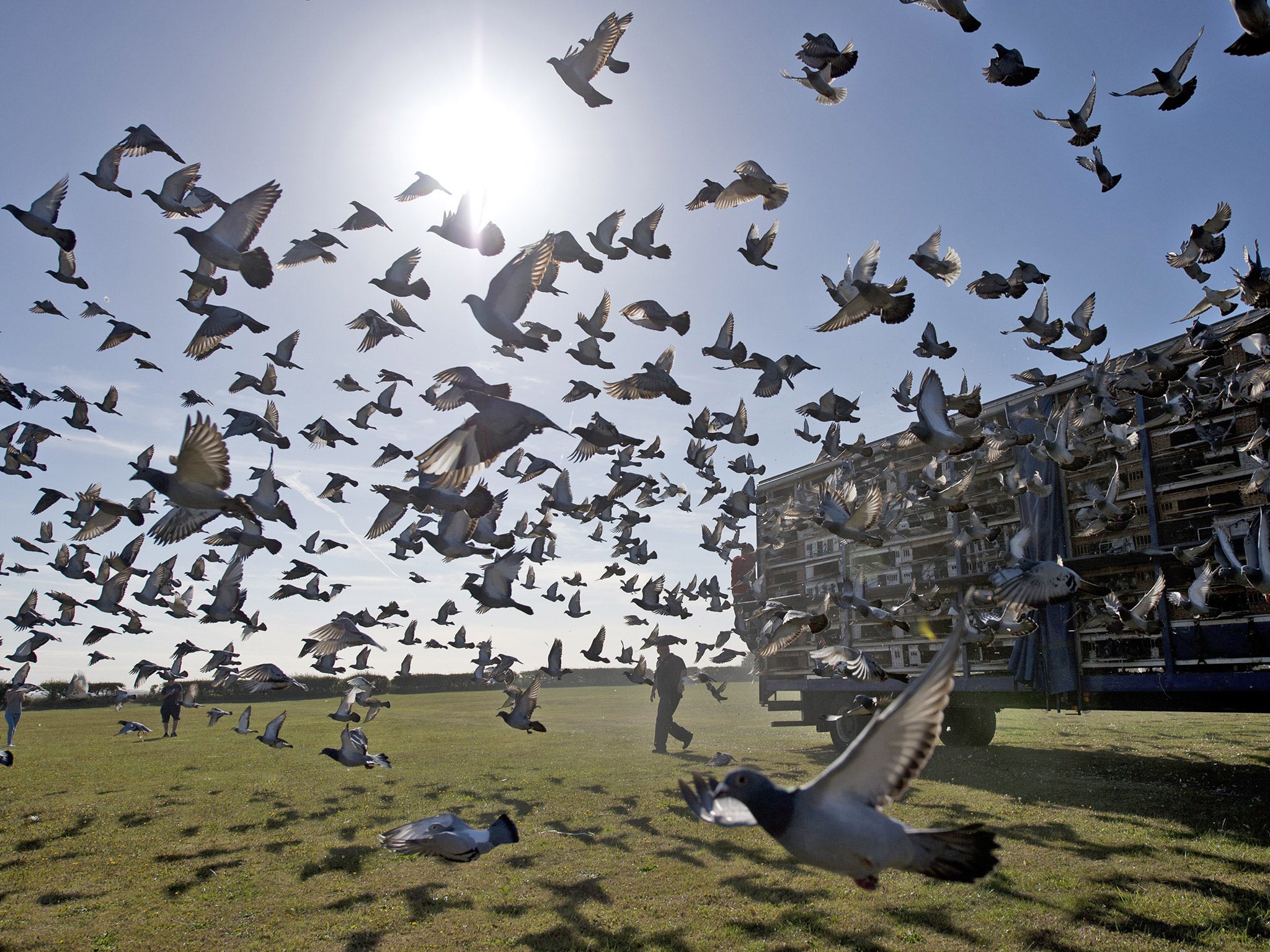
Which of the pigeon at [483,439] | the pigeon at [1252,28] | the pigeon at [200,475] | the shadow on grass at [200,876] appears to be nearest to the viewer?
the pigeon at [1252,28]

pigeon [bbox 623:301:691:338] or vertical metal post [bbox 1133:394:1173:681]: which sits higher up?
pigeon [bbox 623:301:691:338]

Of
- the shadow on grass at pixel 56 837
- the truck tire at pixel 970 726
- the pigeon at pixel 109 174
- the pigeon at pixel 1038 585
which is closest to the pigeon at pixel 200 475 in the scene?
A: the pigeon at pixel 109 174

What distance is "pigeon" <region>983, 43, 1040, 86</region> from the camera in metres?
6.26

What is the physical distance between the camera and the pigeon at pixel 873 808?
282cm

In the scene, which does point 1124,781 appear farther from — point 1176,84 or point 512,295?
point 512,295

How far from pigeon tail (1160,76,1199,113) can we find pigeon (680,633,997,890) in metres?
5.97

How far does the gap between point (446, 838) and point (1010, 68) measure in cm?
750

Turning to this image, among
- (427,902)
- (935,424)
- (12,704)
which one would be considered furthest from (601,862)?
(12,704)

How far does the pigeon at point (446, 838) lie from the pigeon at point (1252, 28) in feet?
22.4

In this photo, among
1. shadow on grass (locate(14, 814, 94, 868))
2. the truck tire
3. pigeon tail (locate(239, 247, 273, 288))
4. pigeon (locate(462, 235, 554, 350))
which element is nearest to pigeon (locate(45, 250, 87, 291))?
pigeon tail (locate(239, 247, 273, 288))

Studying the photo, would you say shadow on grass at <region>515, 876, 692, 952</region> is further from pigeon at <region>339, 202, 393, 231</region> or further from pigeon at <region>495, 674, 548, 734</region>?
pigeon at <region>339, 202, 393, 231</region>

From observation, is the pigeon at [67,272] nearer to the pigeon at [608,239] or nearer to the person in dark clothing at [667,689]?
the pigeon at [608,239]

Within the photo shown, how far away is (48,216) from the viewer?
696 centimetres

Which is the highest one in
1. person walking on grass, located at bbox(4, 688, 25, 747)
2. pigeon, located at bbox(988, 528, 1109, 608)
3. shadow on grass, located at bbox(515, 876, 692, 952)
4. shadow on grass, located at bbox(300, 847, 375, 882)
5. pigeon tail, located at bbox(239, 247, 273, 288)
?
pigeon tail, located at bbox(239, 247, 273, 288)
